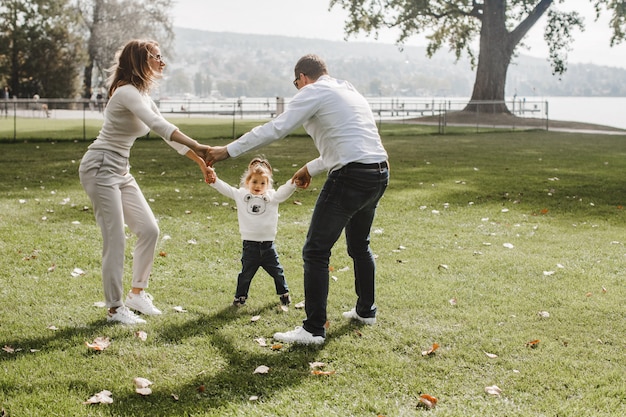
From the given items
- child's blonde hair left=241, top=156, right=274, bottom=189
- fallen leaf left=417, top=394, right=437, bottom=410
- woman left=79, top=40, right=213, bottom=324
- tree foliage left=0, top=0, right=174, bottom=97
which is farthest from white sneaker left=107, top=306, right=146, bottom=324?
tree foliage left=0, top=0, right=174, bottom=97

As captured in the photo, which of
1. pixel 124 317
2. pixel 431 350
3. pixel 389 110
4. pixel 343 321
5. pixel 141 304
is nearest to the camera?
pixel 431 350

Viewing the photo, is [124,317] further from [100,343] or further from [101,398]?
[101,398]

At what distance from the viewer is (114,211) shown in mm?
5176

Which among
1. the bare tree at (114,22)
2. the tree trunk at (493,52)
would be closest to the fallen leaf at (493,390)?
the tree trunk at (493,52)

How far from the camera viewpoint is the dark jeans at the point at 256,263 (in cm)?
580

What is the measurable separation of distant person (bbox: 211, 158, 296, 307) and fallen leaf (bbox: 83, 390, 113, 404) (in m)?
1.81

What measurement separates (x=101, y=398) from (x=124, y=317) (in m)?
1.35

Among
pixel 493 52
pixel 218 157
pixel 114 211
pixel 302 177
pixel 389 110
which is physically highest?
pixel 493 52

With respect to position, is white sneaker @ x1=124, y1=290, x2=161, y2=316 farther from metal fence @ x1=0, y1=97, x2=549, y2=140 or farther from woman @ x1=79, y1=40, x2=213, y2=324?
metal fence @ x1=0, y1=97, x2=549, y2=140

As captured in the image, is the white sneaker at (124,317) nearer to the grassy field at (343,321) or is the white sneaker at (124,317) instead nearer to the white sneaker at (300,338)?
the grassy field at (343,321)

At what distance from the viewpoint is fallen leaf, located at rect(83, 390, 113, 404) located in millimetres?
4004

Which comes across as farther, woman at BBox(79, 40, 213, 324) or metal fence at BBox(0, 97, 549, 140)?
metal fence at BBox(0, 97, 549, 140)

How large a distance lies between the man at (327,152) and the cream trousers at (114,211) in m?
0.90

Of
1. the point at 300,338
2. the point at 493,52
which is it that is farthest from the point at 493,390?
the point at 493,52
